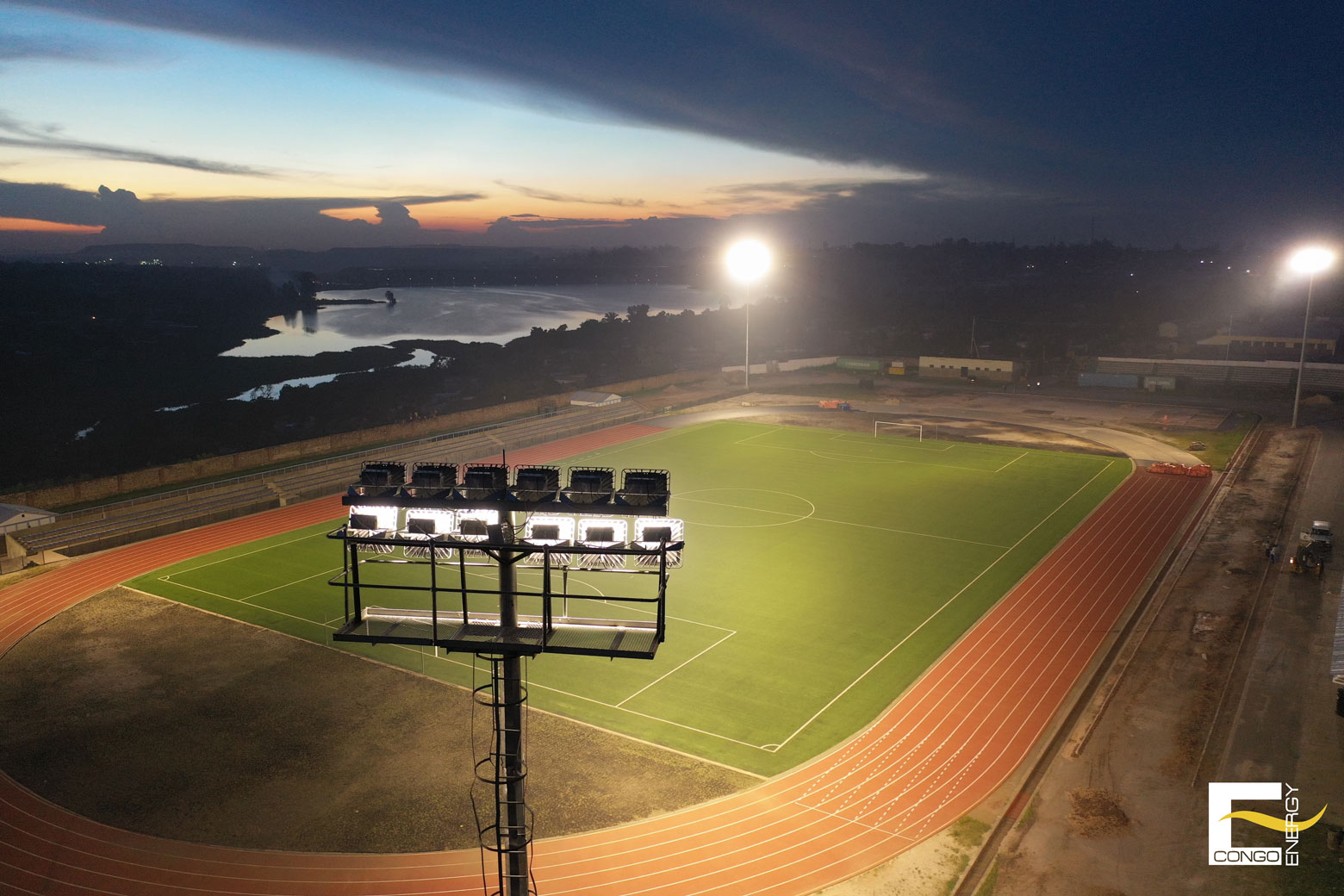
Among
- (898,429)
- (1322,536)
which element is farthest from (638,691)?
(898,429)

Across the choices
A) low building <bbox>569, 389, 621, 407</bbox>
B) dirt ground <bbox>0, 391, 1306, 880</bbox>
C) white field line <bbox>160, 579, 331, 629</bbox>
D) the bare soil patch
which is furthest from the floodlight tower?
low building <bbox>569, 389, 621, 407</bbox>

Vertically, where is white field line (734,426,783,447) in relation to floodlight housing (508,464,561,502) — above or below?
below

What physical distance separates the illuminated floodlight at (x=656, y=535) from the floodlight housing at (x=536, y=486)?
1.13 metres

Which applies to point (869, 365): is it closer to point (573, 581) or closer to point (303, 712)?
point (573, 581)

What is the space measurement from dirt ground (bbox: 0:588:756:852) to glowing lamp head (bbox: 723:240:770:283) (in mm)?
46600

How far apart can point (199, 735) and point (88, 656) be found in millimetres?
6243

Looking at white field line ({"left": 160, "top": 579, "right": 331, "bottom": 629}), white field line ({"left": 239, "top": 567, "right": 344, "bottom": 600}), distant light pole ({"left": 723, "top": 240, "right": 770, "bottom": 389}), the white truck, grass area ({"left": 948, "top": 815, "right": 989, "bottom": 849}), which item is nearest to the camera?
grass area ({"left": 948, "top": 815, "right": 989, "bottom": 849})

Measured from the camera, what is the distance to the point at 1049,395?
2478 inches

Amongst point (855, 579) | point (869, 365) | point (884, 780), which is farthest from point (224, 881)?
point (869, 365)

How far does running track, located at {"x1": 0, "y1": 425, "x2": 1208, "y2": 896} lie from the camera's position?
501 inches

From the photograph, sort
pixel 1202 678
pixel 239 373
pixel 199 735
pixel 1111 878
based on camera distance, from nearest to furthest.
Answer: pixel 1111 878, pixel 199 735, pixel 1202 678, pixel 239 373

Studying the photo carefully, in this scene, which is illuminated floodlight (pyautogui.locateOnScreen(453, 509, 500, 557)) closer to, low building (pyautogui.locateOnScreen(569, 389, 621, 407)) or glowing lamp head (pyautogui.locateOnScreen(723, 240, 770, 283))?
low building (pyautogui.locateOnScreen(569, 389, 621, 407))

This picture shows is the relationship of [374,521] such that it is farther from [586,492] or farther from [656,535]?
[656,535]

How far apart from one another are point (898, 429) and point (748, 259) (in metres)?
19.1
